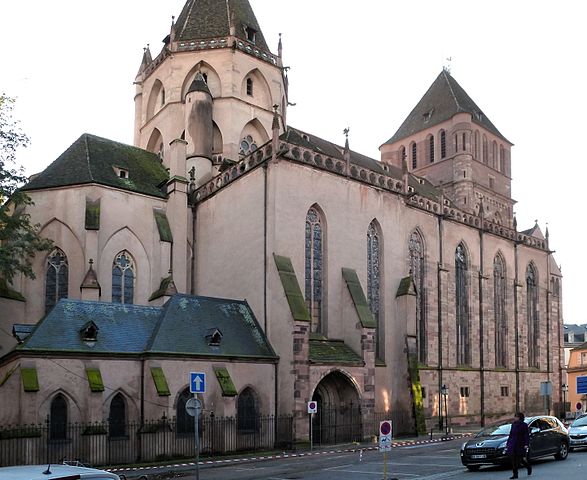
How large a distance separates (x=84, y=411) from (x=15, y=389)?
246cm

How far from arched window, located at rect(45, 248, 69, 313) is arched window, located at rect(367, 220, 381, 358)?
1528 cm

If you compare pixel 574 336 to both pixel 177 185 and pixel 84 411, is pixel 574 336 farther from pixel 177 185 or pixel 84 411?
pixel 84 411

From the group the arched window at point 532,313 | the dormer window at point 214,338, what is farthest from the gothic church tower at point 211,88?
the arched window at point 532,313

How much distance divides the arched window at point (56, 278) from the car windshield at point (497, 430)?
21.6 metres

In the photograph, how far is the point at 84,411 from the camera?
24.5 m

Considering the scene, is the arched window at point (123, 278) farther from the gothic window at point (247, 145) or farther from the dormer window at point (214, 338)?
the gothic window at point (247, 145)

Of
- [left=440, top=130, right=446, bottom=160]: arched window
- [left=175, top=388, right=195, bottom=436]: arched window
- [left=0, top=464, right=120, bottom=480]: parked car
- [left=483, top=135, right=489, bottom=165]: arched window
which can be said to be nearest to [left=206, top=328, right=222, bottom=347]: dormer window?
[left=175, top=388, right=195, bottom=436]: arched window

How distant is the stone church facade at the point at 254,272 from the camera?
26.9 m

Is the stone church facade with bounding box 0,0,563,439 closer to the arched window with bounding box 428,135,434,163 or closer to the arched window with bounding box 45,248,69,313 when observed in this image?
the arched window with bounding box 45,248,69,313

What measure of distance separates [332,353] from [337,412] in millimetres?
2786

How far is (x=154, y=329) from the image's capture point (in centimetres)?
2769

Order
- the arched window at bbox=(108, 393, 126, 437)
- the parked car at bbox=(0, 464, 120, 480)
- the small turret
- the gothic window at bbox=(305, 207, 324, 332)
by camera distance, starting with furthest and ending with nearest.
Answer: the small turret
the gothic window at bbox=(305, 207, 324, 332)
the arched window at bbox=(108, 393, 126, 437)
the parked car at bbox=(0, 464, 120, 480)

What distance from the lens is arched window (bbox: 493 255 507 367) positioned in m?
47.1

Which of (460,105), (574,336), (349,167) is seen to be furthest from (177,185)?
(574,336)
